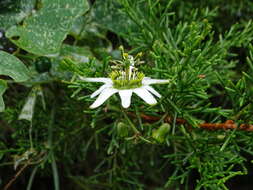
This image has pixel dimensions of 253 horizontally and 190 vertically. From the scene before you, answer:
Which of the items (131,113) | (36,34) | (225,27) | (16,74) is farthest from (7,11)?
(225,27)

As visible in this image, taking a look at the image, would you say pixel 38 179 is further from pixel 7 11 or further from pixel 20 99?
pixel 7 11

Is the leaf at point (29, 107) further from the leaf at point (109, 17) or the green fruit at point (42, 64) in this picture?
the leaf at point (109, 17)

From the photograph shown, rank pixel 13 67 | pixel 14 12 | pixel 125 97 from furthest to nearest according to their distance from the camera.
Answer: pixel 14 12 < pixel 13 67 < pixel 125 97

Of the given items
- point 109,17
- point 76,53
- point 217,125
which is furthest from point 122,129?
point 109,17

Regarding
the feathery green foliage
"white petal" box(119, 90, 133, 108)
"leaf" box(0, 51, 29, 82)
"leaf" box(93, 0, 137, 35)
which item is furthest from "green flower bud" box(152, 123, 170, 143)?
"leaf" box(93, 0, 137, 35)

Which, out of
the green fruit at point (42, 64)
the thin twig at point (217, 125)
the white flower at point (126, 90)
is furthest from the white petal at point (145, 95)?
the green fruit at point (42, 64)

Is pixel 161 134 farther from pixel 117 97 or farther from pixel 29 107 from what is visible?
pixel 29 107

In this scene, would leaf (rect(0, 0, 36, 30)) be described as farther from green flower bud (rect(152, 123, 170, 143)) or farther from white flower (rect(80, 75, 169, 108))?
green flower bud (rect(152, 123, 170, 143))
